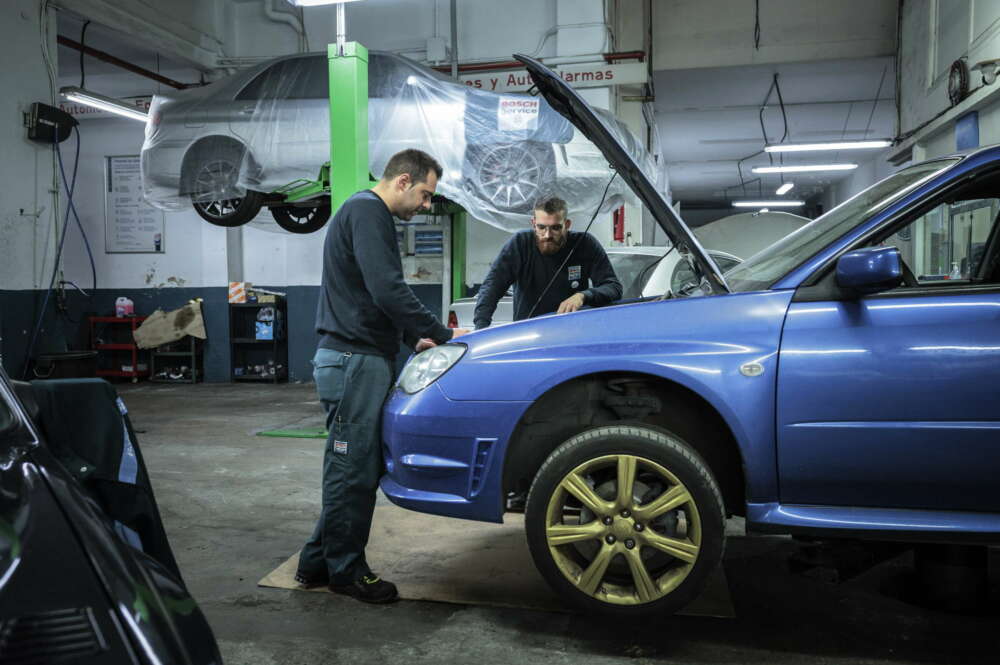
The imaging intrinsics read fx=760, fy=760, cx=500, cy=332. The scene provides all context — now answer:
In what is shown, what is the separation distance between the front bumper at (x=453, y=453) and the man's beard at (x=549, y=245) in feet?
5.19

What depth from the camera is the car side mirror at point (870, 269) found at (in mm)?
2141

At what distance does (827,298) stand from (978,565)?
1154 millimetres

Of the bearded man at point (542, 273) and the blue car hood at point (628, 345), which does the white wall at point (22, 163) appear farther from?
the blue car hood at point (628, 345)

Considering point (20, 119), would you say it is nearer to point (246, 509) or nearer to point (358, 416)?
point (246, 509)

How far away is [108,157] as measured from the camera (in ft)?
36.8

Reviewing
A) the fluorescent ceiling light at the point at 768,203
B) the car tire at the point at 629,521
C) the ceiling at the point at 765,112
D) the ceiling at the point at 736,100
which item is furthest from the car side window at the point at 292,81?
the fluorescent ceiling light at the point at 768,203

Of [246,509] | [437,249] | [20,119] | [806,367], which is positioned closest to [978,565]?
[806,367]

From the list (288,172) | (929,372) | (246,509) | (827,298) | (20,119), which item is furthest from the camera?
(20,119)

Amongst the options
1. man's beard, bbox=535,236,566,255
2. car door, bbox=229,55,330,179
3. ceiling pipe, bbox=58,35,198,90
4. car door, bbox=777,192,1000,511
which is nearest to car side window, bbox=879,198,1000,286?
man's beard, bbox=535,236,566,255

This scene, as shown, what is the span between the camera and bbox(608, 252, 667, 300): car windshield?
600cm

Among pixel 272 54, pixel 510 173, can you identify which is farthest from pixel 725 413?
pixel 272 54

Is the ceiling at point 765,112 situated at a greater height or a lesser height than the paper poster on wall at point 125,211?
greater

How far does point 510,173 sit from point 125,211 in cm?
723

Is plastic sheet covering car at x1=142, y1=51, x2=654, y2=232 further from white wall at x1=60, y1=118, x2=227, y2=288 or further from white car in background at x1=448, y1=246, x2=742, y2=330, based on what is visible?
white wall at x1=60, y1=118, x2=227, y2=288
